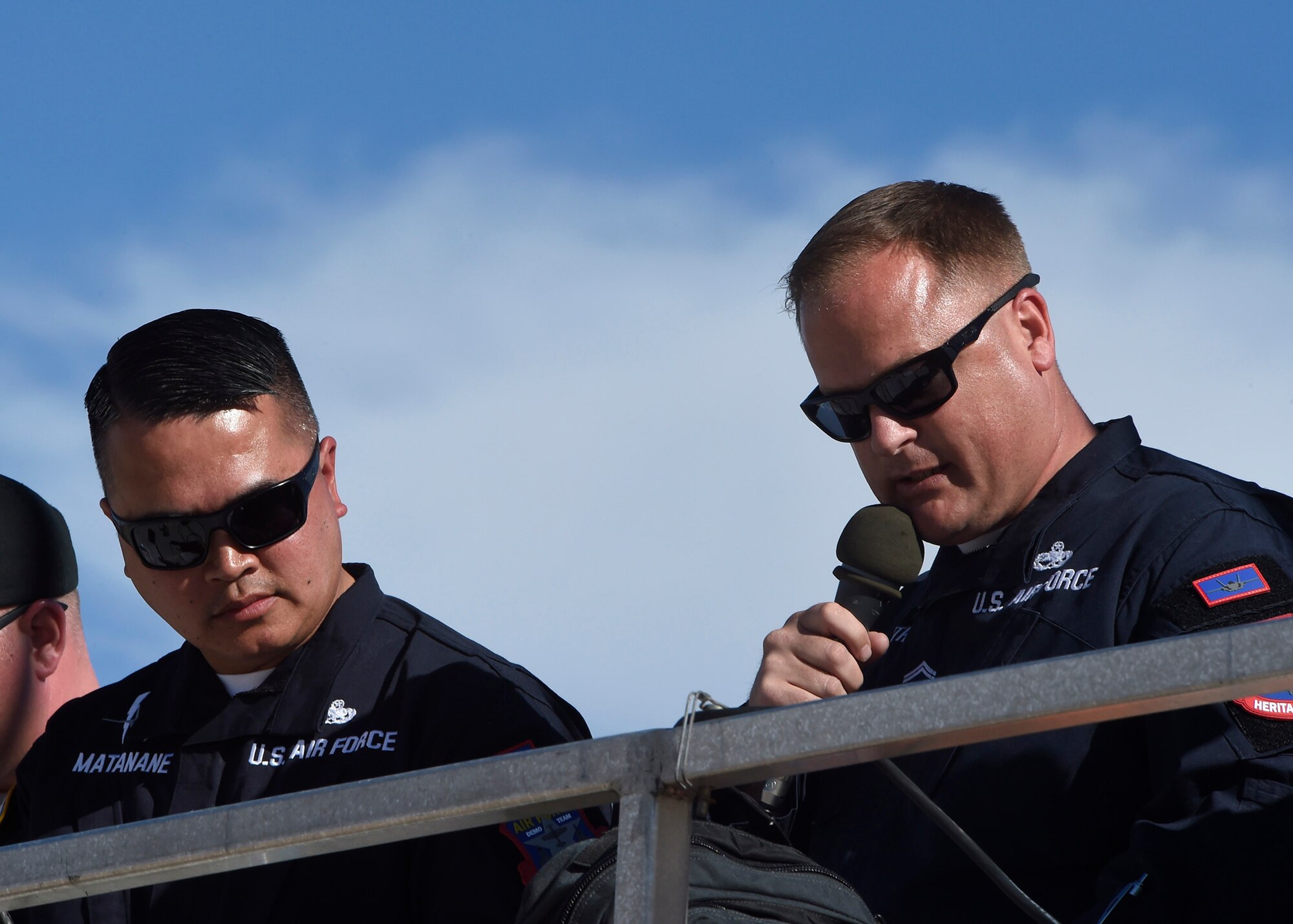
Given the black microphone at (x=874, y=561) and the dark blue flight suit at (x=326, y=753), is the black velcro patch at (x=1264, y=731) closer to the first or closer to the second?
the black microphone at (x=874, y=561)

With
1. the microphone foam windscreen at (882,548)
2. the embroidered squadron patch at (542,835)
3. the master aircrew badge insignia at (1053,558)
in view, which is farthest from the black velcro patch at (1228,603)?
the embroidered squadron patch at (542,835)

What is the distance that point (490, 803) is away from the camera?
4.99ft

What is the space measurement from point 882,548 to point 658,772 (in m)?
1.30

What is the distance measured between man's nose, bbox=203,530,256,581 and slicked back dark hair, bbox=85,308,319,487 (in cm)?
27

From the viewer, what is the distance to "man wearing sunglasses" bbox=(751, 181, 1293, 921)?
7.19 ft

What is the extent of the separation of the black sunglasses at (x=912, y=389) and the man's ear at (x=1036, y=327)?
4.4 inches

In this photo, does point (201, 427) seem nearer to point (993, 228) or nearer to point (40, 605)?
point (40, 605)

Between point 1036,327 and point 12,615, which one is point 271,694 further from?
point 1036,327

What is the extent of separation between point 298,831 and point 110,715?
82.5 inches

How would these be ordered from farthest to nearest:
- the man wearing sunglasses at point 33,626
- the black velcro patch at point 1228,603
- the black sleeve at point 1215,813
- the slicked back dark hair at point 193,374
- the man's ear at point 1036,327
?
the man wearing sunglasses at point 33,626 → the slicked back dark hair at point 193,374 → the man's ear at point 1036,327 → the black velcro patch at point 1228,603 → the black sleeve at point 1215,813

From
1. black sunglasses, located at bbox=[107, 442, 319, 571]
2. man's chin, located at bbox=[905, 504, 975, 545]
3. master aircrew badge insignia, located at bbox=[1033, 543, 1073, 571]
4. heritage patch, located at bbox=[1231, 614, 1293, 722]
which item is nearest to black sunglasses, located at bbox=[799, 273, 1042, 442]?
man's chin, located at bbox=[905, 504, 975, 545]

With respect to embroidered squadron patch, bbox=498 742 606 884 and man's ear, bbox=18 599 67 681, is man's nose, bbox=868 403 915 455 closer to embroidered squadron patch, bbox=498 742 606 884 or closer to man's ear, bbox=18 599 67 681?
embroidered squadron patch, bbox=498 742 606 884

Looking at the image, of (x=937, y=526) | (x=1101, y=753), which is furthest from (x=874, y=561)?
(x=1101, y=753)

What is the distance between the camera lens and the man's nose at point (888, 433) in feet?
9.41
